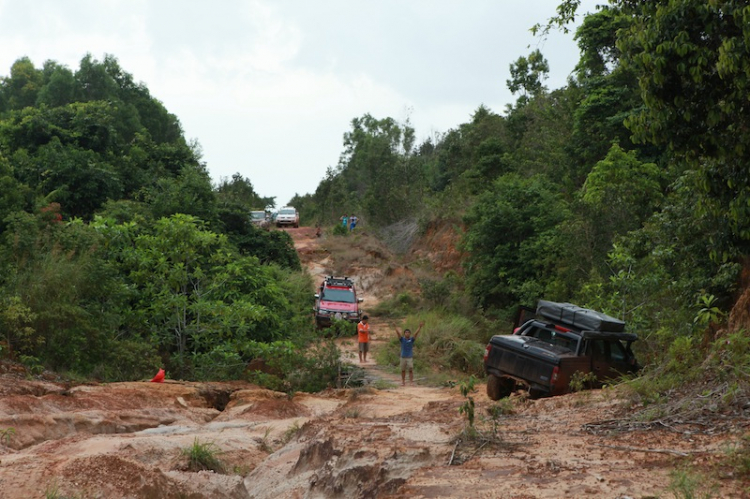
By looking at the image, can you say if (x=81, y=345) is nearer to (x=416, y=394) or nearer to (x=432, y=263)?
(x=416, y=394)

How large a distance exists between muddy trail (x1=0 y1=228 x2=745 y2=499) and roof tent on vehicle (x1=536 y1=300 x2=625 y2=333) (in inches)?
69.8

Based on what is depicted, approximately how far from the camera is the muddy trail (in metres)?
6.98

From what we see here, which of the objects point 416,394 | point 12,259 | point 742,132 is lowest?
point 416,394

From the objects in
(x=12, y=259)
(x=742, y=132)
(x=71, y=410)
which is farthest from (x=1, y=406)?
(x=742, y=132)

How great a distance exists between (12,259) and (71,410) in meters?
6.42

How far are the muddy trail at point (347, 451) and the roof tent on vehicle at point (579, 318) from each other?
1772 mm

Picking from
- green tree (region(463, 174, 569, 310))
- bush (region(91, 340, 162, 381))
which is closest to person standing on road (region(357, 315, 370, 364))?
bush (region(91, 340, 162, 381))

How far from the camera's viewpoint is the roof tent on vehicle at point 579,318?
13.4m

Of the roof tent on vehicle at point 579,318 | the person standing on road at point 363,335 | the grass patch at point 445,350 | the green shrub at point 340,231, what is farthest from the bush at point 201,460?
the green shrub at point 340,231

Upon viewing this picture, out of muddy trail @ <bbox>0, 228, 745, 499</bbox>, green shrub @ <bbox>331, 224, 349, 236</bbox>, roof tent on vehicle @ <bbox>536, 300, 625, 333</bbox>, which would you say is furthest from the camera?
green shrub @ <bbox>331, 224, 349, 236</bbox>

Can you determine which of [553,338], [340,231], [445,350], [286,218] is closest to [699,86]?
[553,338]

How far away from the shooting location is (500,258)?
28578mm

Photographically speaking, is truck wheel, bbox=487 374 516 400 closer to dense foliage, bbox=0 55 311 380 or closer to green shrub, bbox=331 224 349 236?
dense foliage, bbox=0 55 311 380

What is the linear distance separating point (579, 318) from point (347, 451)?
6350 millimetres
